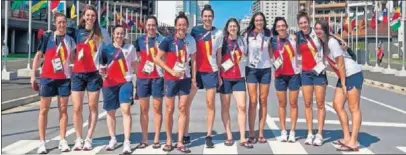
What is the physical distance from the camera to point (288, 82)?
8359 millimetres

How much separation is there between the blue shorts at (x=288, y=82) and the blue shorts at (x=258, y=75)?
0.23m

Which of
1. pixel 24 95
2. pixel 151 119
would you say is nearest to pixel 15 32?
pixel 24 95

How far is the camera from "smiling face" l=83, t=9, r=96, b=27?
304 inches

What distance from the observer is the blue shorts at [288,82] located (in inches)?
327

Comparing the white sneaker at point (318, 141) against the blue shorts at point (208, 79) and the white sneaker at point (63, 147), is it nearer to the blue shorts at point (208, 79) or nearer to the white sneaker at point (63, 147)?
the blue shorts at point (208, 79)

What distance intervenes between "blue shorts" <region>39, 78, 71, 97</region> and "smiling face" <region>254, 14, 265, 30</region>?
293 centimetres

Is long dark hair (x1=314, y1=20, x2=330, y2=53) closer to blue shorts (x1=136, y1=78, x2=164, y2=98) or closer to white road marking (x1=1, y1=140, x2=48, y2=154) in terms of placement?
blue shorts (x1=136, y1=78, x2=164, y2=98)

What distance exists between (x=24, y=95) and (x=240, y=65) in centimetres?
1056

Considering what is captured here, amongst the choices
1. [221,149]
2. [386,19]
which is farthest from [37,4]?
[386,19]

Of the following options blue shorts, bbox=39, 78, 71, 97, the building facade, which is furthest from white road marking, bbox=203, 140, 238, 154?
the building facade

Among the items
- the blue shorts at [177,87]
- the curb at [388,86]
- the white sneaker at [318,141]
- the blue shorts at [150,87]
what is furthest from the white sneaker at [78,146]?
the curb at [388,86]

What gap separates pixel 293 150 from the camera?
7.82m

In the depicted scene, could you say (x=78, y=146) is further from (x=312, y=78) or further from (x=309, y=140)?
(x=312, y=78)

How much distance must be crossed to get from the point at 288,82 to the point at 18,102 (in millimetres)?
9388
